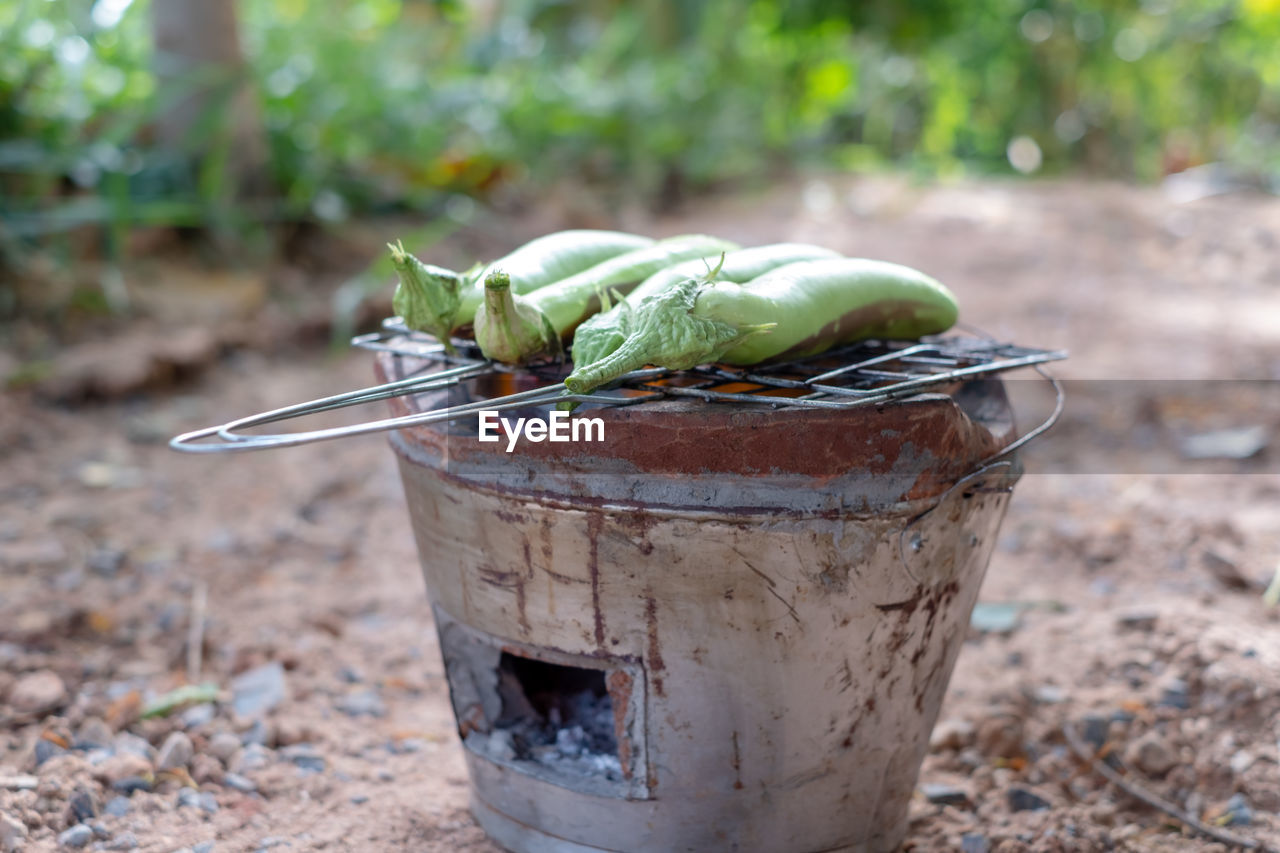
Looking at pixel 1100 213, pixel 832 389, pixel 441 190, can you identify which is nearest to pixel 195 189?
pixel 441 190

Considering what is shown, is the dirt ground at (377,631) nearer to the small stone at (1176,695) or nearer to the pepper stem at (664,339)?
the small stone at (1176,695)

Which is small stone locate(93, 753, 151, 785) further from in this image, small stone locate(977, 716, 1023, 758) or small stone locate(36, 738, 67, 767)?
small stone locate(977, 716, 1023, 758)

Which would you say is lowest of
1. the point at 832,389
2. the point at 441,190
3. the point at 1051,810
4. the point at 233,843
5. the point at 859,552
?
the point at 1051,810

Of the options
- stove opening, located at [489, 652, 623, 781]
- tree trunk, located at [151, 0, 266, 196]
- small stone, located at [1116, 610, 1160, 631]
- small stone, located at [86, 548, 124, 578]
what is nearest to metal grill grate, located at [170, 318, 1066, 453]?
stove opening, located at [489, 652, 623, 781]

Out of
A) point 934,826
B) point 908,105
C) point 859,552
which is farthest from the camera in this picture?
point 908,105

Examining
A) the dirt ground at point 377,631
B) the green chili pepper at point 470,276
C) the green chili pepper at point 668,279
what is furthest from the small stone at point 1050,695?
the green chili pepper at point 470,276

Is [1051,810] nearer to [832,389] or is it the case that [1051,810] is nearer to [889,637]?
[889,637]
